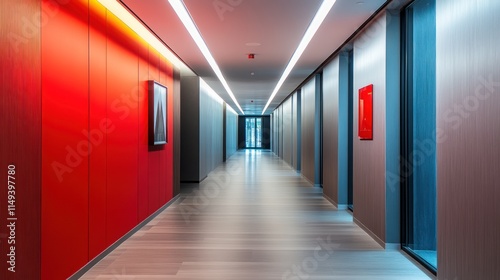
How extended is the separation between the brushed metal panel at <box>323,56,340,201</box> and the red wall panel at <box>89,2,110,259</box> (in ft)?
18.3

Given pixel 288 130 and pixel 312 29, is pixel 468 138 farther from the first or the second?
pixel 288 130

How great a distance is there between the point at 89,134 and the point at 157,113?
3140 mm

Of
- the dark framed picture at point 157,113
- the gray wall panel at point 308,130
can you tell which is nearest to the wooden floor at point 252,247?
the dark framed picture at point 157,113

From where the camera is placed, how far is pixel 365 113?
22.2 ft

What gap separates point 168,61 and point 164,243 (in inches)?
189

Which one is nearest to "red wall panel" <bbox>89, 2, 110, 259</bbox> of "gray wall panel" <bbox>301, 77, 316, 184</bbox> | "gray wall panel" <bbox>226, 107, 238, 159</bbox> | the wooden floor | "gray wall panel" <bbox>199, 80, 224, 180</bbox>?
the wooden floor

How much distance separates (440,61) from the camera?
4.29 meters

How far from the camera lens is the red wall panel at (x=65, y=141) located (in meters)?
3.96

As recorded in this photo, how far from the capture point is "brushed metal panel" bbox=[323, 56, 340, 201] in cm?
933

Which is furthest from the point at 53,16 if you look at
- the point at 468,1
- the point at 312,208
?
the point at 312,208

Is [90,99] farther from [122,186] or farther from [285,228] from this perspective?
[285,228]

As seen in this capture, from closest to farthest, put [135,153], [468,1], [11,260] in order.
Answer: [11,260] < [468,1] < [135,153]

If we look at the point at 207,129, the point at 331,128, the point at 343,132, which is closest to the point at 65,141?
the point at 343,132

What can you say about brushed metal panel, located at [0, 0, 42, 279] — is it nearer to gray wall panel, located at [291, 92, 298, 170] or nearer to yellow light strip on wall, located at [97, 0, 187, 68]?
yellow light strip on wall, located at [97, 0, 187, 68]
